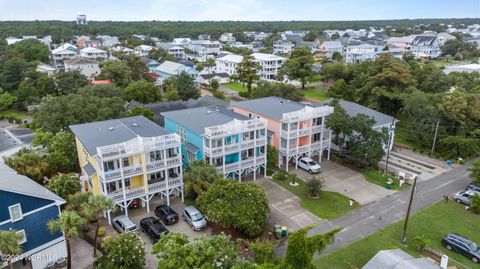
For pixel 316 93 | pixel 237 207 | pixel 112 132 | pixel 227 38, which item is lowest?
pixel 316 93

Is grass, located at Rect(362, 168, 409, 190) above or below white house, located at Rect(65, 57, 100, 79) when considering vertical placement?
below

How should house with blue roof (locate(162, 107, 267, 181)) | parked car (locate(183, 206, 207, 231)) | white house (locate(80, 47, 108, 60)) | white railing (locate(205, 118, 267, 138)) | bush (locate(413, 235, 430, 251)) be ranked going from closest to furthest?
bush (locate(413, 235, 430, 251)) < parked car (locate(183, 206, 207, 231)) < white railing (locate(205, 118, 267, 138)) < house with blue roof (locate(162, 107, 267, 181)) < white house (locate(80, 47, 108, 60))

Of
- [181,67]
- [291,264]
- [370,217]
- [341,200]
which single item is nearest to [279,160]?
[341,200]

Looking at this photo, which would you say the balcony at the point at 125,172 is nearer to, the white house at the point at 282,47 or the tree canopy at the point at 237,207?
the tree canopy at the point at 237,207

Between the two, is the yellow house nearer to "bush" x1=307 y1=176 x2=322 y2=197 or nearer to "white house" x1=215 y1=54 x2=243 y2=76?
"bush" x1=307 y1=176 x2=322 y2=197

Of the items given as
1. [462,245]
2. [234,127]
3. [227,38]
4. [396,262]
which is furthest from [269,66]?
[227,38]

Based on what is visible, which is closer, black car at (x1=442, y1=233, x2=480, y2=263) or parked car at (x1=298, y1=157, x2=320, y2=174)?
black car at (x1=442, y1=233, x2=480, y2=263)

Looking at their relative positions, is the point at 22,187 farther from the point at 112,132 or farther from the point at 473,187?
the point at 473,187

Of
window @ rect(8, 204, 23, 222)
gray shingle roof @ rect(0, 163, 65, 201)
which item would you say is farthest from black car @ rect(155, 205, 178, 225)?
window @ rect(8, 204, 23, 222)
